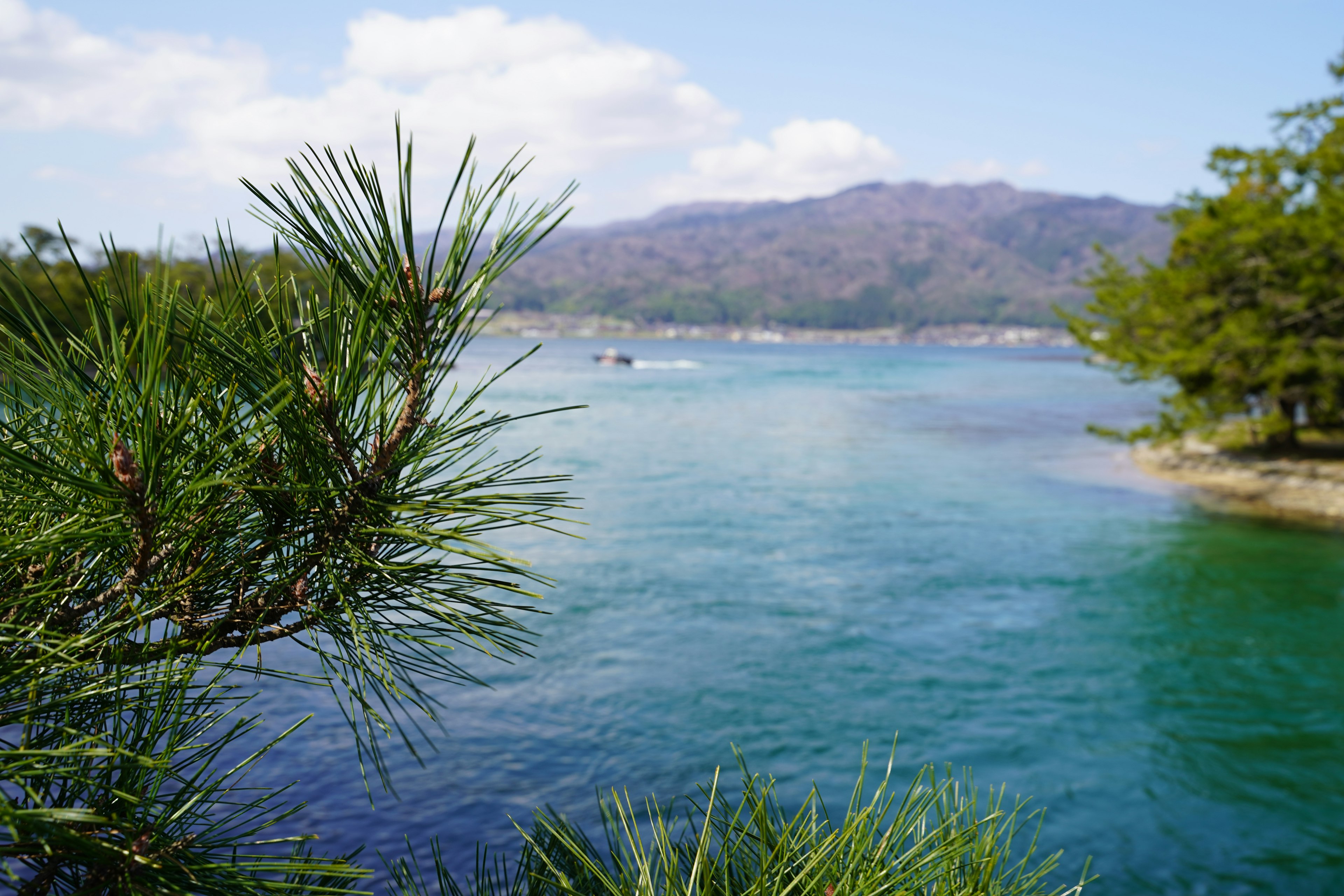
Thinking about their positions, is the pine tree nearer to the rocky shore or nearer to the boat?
the rocky shore

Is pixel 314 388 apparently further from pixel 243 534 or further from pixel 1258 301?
pixel 1258 301

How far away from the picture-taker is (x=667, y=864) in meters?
1.32

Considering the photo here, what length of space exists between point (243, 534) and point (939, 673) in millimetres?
10280

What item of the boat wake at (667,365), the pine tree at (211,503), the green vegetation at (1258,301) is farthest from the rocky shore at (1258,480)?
the boat wake at (667,365)

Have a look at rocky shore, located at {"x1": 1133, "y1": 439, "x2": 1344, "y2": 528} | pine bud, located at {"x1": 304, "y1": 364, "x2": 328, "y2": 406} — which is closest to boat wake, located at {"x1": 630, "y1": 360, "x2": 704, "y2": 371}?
rocky shore, located at {"x1": 1133, "y1": 439, "x2": 1344, "y2": 528}

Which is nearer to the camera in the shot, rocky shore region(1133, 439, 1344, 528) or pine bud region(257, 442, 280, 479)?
pine bud region(257, 442, 280, 479)

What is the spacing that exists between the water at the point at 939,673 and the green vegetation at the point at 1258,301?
2.88 metres

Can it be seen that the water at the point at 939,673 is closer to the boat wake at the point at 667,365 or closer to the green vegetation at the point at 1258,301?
the green vegetation at the point at 1258,301

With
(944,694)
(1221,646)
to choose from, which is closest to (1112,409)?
(1221,646)

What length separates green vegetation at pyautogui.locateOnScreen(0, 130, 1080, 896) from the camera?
1.10m

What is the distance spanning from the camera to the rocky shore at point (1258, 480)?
17547 millimetres

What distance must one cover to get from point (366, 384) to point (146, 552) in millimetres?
367

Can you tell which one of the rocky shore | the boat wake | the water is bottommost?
the water

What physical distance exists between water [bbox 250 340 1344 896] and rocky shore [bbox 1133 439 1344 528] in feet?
3.38
